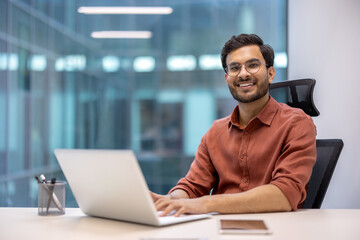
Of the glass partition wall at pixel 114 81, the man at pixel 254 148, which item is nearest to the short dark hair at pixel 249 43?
the man at pixel 254 148

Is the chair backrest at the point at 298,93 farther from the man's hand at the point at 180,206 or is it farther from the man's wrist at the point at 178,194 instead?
the man's hand at the point at 180,206

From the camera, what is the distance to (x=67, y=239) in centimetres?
107

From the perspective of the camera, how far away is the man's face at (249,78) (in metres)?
1.92

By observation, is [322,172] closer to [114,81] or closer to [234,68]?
[234,68]

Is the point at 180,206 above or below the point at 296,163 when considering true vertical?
below

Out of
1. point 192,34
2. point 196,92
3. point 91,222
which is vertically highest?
point 192,34

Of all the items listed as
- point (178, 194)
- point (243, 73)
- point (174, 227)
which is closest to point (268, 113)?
point (243, 73)

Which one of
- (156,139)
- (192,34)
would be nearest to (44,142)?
(156,139)

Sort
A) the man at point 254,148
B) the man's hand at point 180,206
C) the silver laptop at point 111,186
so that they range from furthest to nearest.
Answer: the man at point 254,148 < the man's hand at point 180,206 < the silver laptop at point 111,186

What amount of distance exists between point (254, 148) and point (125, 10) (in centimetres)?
226

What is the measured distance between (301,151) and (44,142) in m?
2.75

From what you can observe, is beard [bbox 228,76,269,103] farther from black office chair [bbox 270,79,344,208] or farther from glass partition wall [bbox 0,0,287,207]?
glass partition wall [bbox 0,0,287,207]

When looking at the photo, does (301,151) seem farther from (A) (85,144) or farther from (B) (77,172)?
(A) (85,144)

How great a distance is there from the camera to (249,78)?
192 cm
